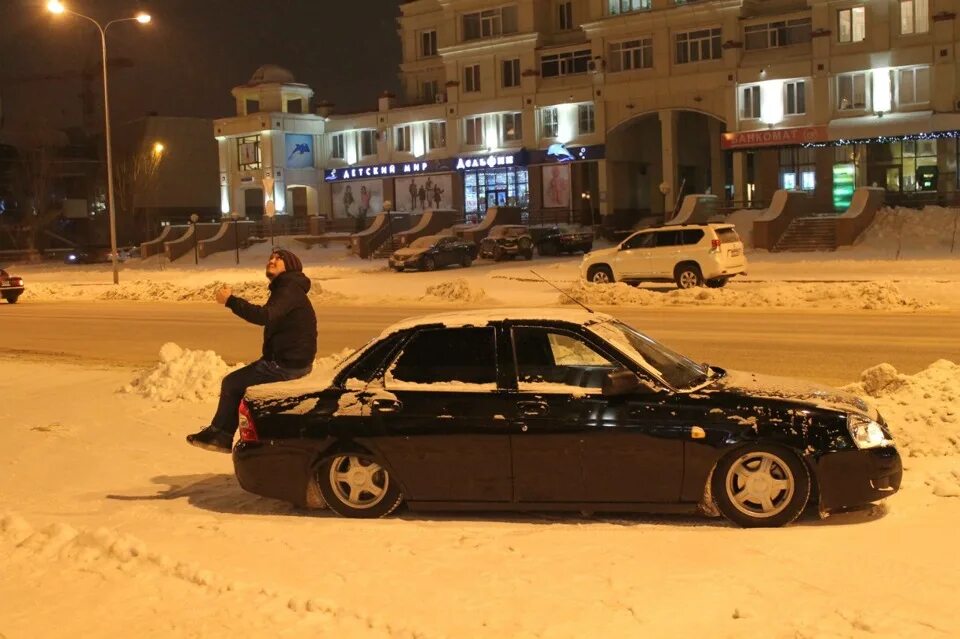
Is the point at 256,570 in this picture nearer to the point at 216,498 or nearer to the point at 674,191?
the point at 216,498

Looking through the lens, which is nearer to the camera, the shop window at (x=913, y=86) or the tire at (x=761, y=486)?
the tire at (x=761, y=486)

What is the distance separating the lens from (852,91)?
51094 mm

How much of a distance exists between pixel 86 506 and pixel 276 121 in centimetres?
6799

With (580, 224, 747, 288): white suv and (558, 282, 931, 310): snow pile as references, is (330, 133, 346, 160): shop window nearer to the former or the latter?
(580, 224, 747, 288): white suv

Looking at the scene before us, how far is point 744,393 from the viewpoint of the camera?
269 inches

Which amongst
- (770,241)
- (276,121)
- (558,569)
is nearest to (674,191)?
(770,241)

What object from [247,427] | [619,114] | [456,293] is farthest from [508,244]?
[247,427]

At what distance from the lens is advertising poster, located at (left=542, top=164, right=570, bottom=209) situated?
62.5 metres

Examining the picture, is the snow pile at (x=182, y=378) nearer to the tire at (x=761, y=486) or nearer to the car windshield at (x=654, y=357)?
the car windshield at (x=654, y=357)

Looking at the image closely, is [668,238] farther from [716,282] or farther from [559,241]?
[559,241]

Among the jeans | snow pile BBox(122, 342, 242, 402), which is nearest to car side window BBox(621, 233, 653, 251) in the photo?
snow pile BBox(122, 342, 242, 402)

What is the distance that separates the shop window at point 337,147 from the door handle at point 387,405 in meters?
69.0

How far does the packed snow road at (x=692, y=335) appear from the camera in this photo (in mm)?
14766

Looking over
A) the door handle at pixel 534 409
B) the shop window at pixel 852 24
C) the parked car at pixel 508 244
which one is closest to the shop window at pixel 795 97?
the shop window at pixel 852 24
